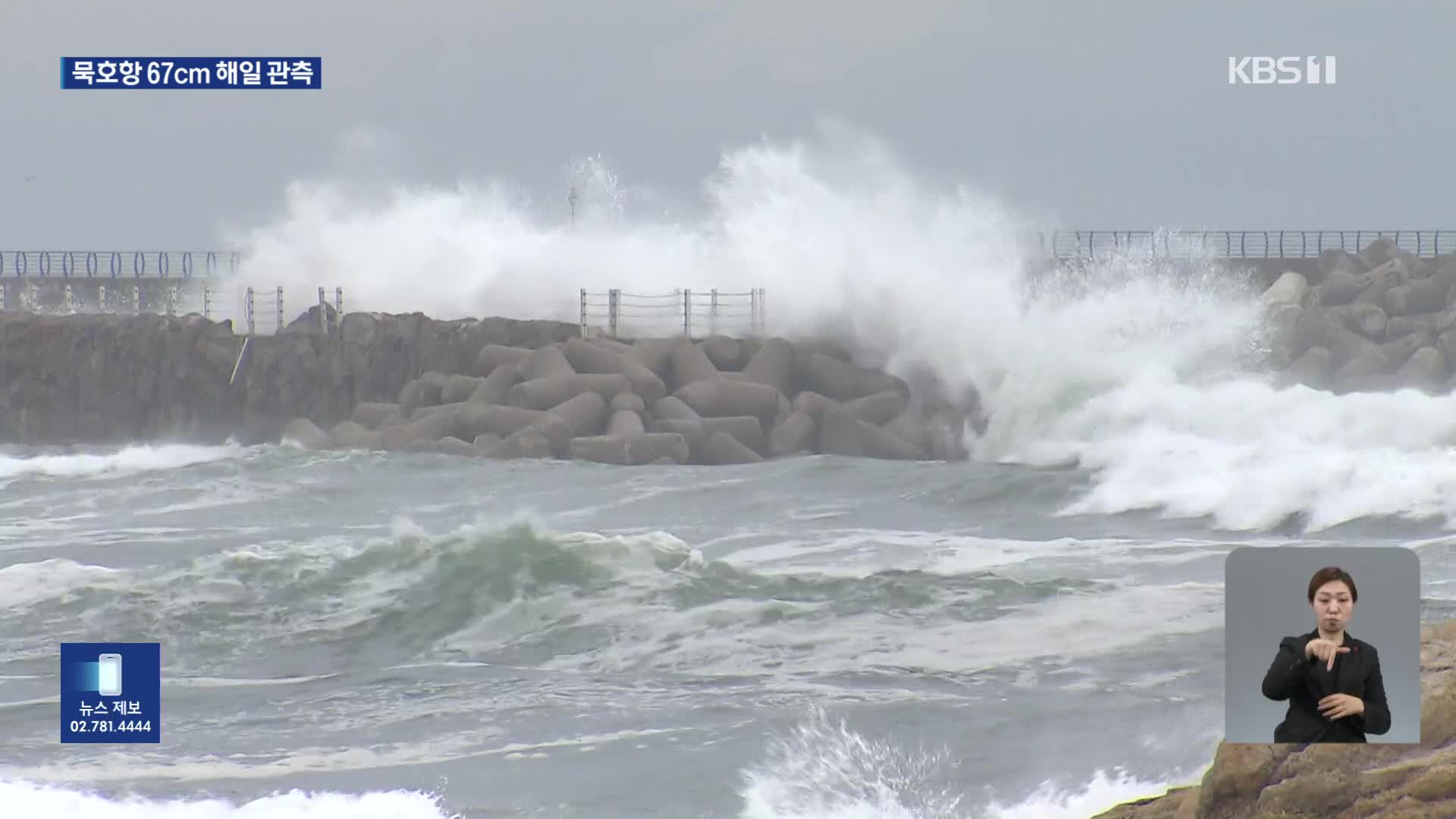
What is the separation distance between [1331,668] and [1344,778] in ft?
1.52

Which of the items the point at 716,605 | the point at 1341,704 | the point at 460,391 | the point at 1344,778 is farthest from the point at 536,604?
the point at 460,391

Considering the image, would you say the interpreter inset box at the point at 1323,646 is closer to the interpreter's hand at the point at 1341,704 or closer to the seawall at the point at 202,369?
the interpreter's hand at the point at 1341,704

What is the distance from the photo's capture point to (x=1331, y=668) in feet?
8.46

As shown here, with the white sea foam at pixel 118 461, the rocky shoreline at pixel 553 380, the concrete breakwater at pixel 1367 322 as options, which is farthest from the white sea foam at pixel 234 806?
the concrete breakwater at pixel 1367 322

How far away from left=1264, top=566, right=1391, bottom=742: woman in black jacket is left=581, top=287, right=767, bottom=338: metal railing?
13.2 m

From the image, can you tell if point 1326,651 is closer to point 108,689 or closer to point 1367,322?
point 108,689

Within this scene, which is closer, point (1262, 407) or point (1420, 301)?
point (1262, 407)

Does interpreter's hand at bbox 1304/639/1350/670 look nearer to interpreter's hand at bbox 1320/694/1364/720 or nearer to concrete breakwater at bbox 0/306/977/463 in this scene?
interpreter's hand at bbox 1320/694/1364/720

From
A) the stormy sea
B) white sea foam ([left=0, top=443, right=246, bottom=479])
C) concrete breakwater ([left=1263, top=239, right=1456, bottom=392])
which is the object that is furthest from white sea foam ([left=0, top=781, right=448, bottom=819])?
concrete breakwater ([left=1263, top=239, right=1456, bottom=392])

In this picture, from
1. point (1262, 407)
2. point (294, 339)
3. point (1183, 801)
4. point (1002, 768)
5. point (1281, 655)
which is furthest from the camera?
point (294, 339)

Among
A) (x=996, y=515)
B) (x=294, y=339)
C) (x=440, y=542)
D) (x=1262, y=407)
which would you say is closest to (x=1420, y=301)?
(x=1262, y=407)

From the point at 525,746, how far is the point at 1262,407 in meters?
9.16

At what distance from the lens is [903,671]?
5.71m

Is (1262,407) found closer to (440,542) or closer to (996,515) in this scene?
(996,515)
